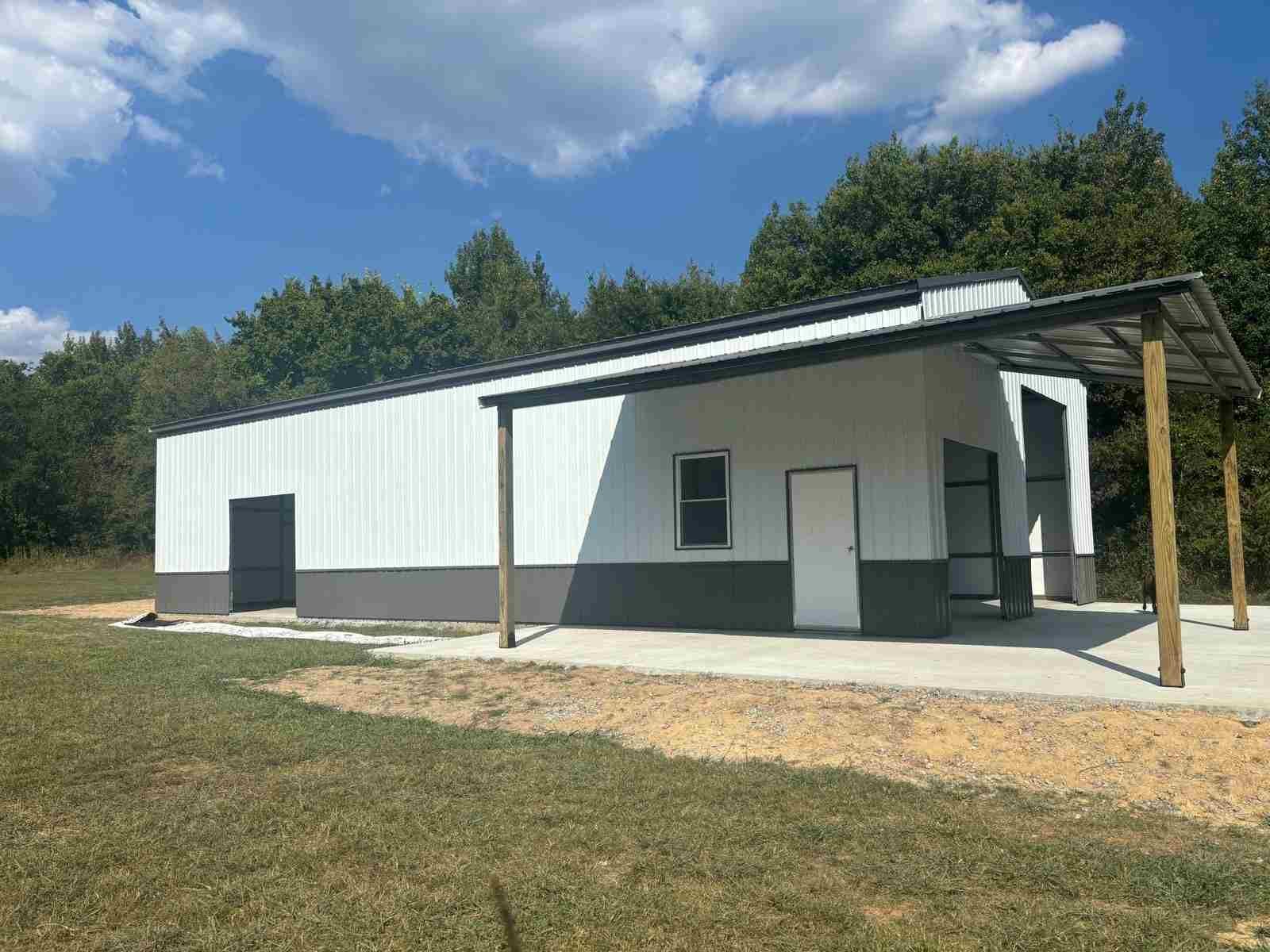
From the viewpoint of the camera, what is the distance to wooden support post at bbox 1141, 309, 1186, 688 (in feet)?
22.6

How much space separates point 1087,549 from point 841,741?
11.1m

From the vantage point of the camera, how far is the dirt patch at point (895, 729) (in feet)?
16.9

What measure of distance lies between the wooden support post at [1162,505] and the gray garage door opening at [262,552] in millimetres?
15636

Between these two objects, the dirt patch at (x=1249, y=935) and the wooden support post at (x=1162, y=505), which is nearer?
the dirt patch at (x=1249, y=935)

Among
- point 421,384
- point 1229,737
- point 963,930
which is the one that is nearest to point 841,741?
point 1229,737

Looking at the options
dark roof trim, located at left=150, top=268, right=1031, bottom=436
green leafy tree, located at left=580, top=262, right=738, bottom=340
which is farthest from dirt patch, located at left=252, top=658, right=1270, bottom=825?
green leafy tree, located at left=580, top=262, right=738, bottom=340

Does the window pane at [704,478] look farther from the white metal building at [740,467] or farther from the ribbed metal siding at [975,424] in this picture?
the ribbed metal siding at [975,424]

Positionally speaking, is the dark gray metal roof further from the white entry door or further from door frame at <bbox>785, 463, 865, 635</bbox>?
the white entry door

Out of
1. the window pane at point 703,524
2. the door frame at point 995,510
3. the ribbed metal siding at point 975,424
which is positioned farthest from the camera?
the door frame at point 995,510

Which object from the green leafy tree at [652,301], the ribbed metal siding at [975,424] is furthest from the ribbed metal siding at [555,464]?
the green leafy tree at [652,301]

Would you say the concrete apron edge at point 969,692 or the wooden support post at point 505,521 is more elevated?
the wooden support post at point 505,521

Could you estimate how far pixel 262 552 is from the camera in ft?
64.4

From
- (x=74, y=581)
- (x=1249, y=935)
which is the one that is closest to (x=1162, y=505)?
(x=1249, y=935)

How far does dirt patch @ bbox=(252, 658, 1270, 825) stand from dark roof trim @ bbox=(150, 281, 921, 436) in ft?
17.8
